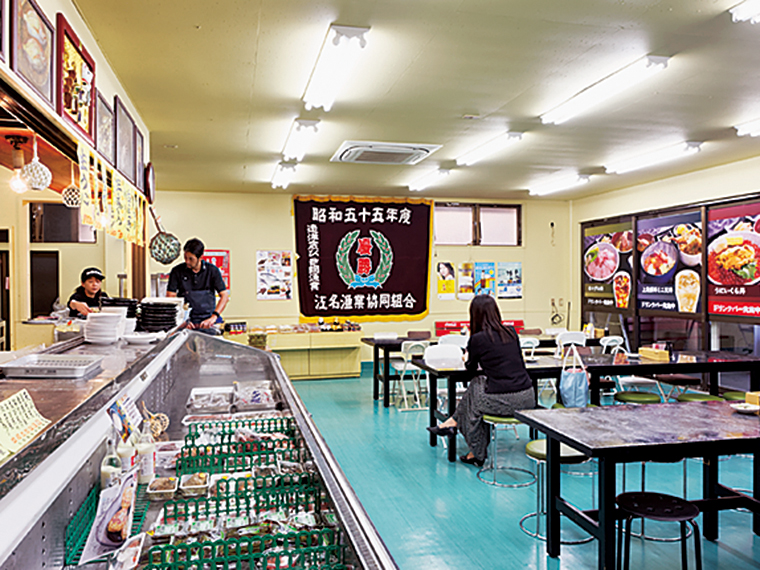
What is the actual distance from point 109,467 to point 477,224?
30.0 feet

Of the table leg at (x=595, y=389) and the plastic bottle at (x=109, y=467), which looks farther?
the table leg at (x=595, y=389)

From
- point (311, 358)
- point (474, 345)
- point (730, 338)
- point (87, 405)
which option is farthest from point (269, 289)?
point (87, 405)

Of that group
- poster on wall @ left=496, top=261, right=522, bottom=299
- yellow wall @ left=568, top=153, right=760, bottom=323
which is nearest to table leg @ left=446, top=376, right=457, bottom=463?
yellow wall @ left=568, top=153, right=760, bottom=323

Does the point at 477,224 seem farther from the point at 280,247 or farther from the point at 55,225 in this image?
the point at 55,225

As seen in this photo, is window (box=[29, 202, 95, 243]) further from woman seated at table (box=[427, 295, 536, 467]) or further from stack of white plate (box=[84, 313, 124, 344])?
woman seated at table (box=[427, 295, 536, 467])

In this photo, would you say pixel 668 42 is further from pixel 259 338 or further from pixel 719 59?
pixel 259 338

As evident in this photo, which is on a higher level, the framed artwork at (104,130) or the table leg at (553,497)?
the framed artwork at (104,130)

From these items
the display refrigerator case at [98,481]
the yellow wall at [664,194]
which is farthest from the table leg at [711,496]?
the yellow wall at [664,194]

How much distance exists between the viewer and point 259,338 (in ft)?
19.3

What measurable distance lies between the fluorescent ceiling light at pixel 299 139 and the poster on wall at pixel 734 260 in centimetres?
555

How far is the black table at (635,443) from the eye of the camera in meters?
2.53

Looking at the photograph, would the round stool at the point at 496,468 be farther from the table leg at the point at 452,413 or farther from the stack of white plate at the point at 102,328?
the stack of white plate at the point at 102,328

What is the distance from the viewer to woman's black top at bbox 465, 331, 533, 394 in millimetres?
4320

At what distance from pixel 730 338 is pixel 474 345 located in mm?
4965
